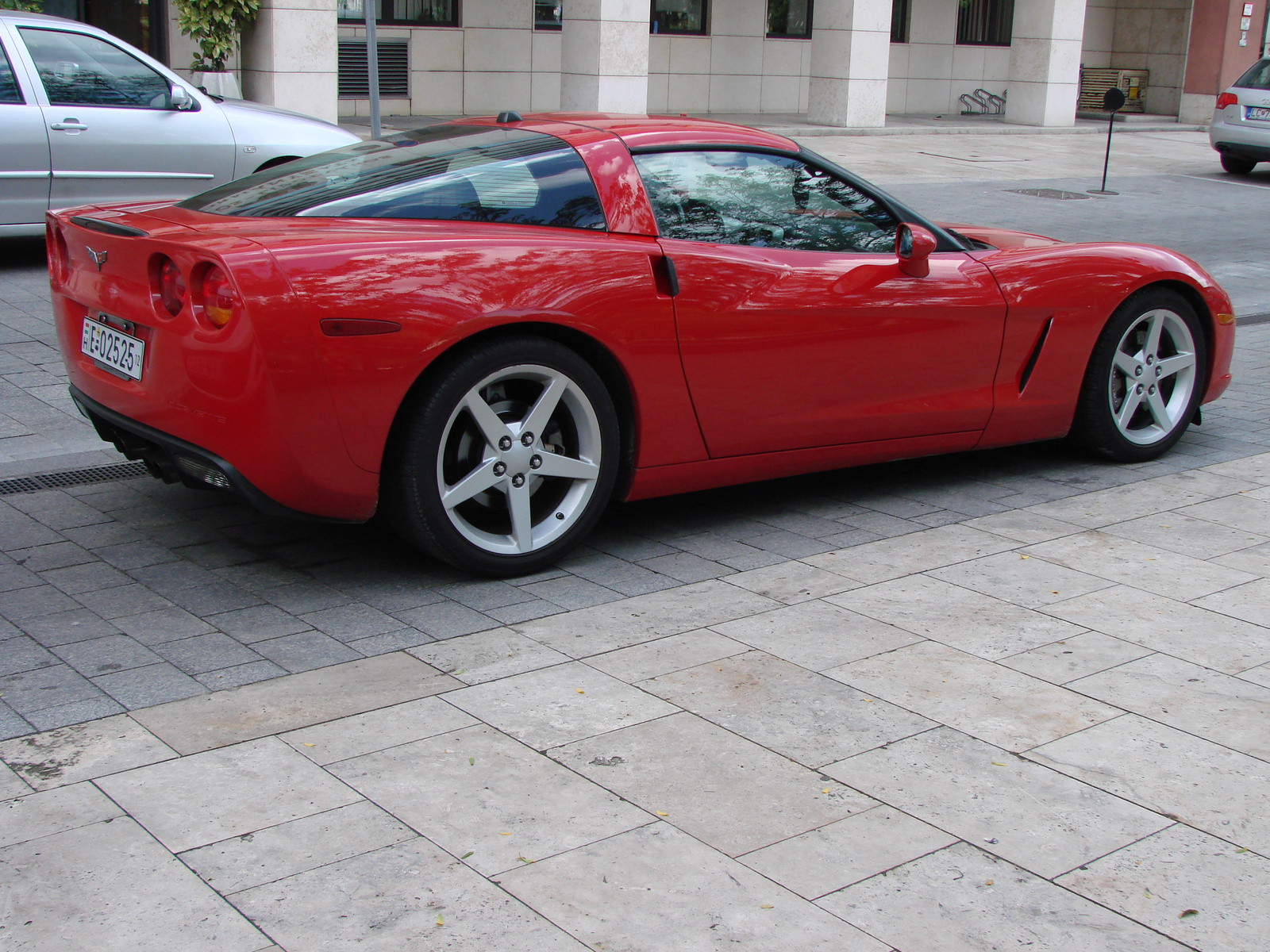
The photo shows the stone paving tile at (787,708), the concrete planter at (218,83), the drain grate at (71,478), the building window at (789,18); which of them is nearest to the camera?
the stone paving tile at (787,708)

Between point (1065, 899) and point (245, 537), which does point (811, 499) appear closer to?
point (245, 537)

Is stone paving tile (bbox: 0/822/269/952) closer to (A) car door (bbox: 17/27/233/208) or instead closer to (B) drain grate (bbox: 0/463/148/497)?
(B) drain grate (bbox: 0/463/148/497)

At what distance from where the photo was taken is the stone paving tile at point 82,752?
3092 mm

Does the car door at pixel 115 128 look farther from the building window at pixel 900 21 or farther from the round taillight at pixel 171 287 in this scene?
the building window at pixel 900 21

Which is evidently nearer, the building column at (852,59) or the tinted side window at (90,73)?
the tinted side window at (90,73)

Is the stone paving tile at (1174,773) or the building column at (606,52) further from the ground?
the building column at (606,52)

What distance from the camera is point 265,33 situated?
1686 centimetres

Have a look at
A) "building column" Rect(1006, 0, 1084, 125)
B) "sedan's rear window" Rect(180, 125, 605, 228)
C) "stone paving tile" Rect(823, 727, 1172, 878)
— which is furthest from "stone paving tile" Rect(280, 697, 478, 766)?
"building column" Rect(1006, 0, 1084, 125)

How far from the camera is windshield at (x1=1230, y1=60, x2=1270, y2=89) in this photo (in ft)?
63.2

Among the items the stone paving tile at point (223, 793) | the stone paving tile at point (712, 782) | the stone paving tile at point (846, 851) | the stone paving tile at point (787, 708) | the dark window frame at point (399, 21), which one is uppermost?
the dark window frame at point (399, 21)

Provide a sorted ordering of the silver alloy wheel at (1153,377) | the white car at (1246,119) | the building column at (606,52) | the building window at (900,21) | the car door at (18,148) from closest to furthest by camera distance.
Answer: the silver alloy wheel at (1153,377) → the car door at (18,148) → the white car at (1246,119) → the building column at (606,52) → the building window at (900,21)

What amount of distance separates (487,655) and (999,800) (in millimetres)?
1417

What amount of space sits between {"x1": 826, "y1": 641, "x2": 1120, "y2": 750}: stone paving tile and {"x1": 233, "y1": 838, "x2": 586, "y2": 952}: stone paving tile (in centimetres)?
132

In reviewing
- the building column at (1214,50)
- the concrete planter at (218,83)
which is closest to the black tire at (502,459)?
the concrete planter at (218,83)
